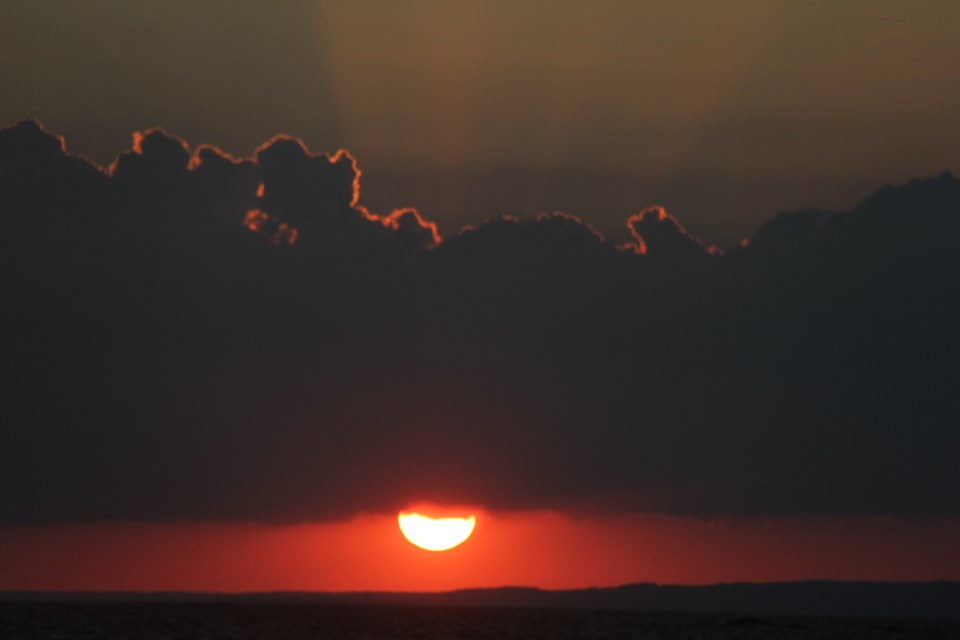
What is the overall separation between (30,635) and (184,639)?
1835 centimetres

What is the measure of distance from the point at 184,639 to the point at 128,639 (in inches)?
271

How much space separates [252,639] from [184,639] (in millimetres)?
8376

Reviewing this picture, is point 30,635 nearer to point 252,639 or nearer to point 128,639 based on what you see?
point 128,639

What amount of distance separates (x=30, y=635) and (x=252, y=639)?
968 inches

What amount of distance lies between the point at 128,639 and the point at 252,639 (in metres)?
13.9

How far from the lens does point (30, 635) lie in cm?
18900

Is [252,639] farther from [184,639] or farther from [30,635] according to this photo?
[30,635]

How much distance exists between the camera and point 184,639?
199m

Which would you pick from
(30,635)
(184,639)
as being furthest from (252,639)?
(30,635)

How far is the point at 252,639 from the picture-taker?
647 ft

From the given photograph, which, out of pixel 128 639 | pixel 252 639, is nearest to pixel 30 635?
pixel 128 639
